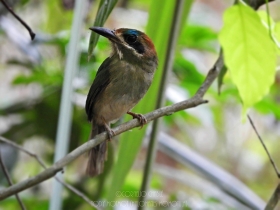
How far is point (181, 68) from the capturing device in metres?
2.07

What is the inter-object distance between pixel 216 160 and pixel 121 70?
13.8 feet

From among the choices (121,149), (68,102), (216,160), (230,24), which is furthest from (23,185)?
(216,160)

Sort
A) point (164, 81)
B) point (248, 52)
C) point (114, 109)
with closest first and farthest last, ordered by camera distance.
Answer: point (248, 52)
point (164, 81)
point (114, 109)

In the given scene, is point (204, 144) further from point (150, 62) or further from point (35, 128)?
point (150, 62)

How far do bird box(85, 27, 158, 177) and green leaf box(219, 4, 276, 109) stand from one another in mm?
578

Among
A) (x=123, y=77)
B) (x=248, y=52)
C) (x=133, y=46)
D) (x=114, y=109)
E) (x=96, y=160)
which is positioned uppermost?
(x=248, y=52)

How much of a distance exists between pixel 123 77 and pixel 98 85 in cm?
9

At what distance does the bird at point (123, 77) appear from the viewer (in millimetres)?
1531

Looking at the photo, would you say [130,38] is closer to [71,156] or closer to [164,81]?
[164,81]

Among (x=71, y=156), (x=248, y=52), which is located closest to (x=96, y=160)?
(x=71, y=156)

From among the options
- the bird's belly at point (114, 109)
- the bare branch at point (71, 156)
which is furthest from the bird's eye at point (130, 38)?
the bare branch at point (71, 156)

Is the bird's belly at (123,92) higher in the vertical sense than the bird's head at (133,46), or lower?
lower

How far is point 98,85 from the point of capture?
1620 mm

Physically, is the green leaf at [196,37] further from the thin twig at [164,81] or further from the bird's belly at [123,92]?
the thin twig at [164,81]
